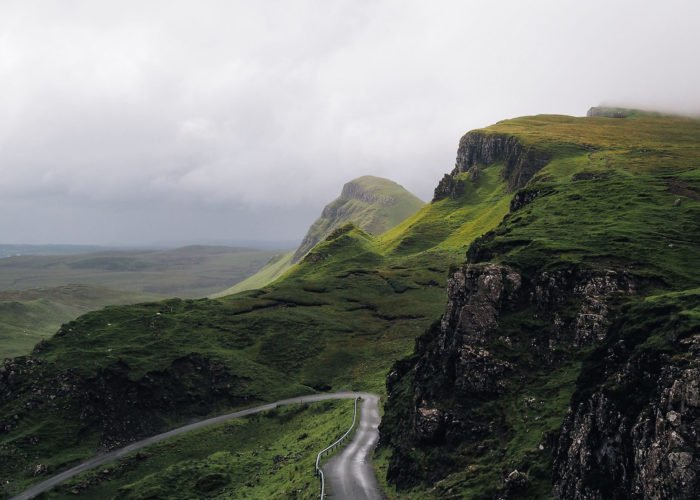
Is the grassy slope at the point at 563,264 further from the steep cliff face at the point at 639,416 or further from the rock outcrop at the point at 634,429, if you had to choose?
the rock outcrop at the point at 634,429

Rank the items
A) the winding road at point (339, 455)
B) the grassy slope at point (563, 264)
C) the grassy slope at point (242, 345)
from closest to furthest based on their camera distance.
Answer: the grassy slope at point (563, 264)
the winding road at point (339, 455)
the grassy slope at point (242, 345)

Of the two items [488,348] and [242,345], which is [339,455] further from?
[242,345]

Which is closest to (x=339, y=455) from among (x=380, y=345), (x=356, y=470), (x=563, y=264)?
(x=356, y=470)

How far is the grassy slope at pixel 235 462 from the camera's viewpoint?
76.2 meters

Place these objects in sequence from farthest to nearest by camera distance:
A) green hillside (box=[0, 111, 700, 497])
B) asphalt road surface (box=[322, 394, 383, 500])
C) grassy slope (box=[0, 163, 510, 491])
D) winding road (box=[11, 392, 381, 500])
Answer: grassy slope (box=[0, 163, 510, 491])
winding road (box=[11, 392, 381, 500])
asphalt road surface (box=[322, 394, 383, 500])
green hillside (box=[0, 111, 700, 497])

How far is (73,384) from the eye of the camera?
118500mm

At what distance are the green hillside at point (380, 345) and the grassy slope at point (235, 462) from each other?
1112cm

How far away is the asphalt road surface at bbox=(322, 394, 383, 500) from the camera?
58625 millimetres

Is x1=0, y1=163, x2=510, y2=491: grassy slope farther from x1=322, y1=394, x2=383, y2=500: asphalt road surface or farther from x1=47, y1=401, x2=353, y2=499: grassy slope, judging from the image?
x1=322, y1=394, x2=383, y2=500: asphalt road surface

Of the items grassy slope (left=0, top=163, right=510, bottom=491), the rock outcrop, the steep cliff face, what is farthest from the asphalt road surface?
grassy slope (left=0, top=163, right=510, bottom=491)

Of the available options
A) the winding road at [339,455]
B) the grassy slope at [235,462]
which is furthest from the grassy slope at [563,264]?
the grassy slope at [235,462]

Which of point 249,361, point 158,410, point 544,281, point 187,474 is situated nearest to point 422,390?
point 544,281

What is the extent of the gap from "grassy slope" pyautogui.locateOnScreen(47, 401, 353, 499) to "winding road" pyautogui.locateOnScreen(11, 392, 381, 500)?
8.96 ft

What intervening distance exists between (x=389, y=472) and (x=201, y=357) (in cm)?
8666
